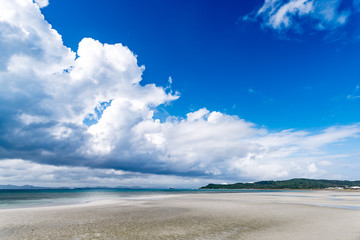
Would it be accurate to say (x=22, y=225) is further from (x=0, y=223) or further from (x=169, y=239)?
(x=169, y=239)

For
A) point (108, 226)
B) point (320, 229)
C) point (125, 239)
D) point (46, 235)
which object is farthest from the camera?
point (108, 226)

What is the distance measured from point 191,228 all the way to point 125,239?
22.7ft

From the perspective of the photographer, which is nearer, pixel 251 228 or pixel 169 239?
pixel 169 239

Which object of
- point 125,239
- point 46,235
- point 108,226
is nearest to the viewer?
point 125,239

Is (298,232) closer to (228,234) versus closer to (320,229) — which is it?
(320,229)

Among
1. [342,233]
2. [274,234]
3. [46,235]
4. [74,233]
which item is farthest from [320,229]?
[46,235]

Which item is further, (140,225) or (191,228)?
(140,225)

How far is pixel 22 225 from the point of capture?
71.7 ft

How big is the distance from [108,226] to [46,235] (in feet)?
18.4

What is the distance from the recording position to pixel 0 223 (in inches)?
899

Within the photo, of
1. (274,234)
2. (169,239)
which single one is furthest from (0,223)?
(274,234)

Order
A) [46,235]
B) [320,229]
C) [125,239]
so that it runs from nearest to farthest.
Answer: [125,239] → [46,235] → [320,229]

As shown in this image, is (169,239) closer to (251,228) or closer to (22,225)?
(251,228)

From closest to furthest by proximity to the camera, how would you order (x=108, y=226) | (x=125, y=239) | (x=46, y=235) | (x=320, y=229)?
1. (x=125, y=239)
2. (x=46, y=235)
3. (x=320, y=229)
4. (x=108, y=226)
